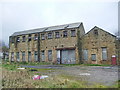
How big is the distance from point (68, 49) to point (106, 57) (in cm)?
573

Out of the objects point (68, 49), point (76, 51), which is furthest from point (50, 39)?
point (76, 51)

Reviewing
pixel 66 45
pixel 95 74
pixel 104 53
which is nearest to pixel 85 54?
pixel 104 53

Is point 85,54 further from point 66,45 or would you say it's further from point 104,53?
point 66,45

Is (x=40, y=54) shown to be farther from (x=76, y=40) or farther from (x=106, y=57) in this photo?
(x=106, y=57)

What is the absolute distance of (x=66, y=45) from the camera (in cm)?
1992

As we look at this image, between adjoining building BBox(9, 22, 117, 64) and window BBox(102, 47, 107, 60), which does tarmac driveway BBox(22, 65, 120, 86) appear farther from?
adjoining building BBox(9, 22, 117, 64)

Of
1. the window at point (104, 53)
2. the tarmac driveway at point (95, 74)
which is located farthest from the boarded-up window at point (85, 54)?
the tarmac driveway at point (95, 74)

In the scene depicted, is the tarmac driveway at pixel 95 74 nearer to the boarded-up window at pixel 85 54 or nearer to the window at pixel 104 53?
the window at pixel 104 53

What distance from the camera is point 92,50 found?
18156 millimetres

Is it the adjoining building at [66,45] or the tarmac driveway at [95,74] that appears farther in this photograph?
the adjoining building at [66,45]

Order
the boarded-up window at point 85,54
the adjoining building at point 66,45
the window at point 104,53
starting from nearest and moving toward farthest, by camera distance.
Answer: the window at point 104,53 → the adjoining building at point 66,45 → the boarded-up window at point 85,54

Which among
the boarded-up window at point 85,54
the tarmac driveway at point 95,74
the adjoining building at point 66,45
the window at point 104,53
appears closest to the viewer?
the tarmac driveway at point 95,74

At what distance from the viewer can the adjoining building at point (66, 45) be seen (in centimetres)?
1752

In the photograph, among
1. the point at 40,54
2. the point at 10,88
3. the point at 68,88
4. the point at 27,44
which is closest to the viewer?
the point at 68,88
